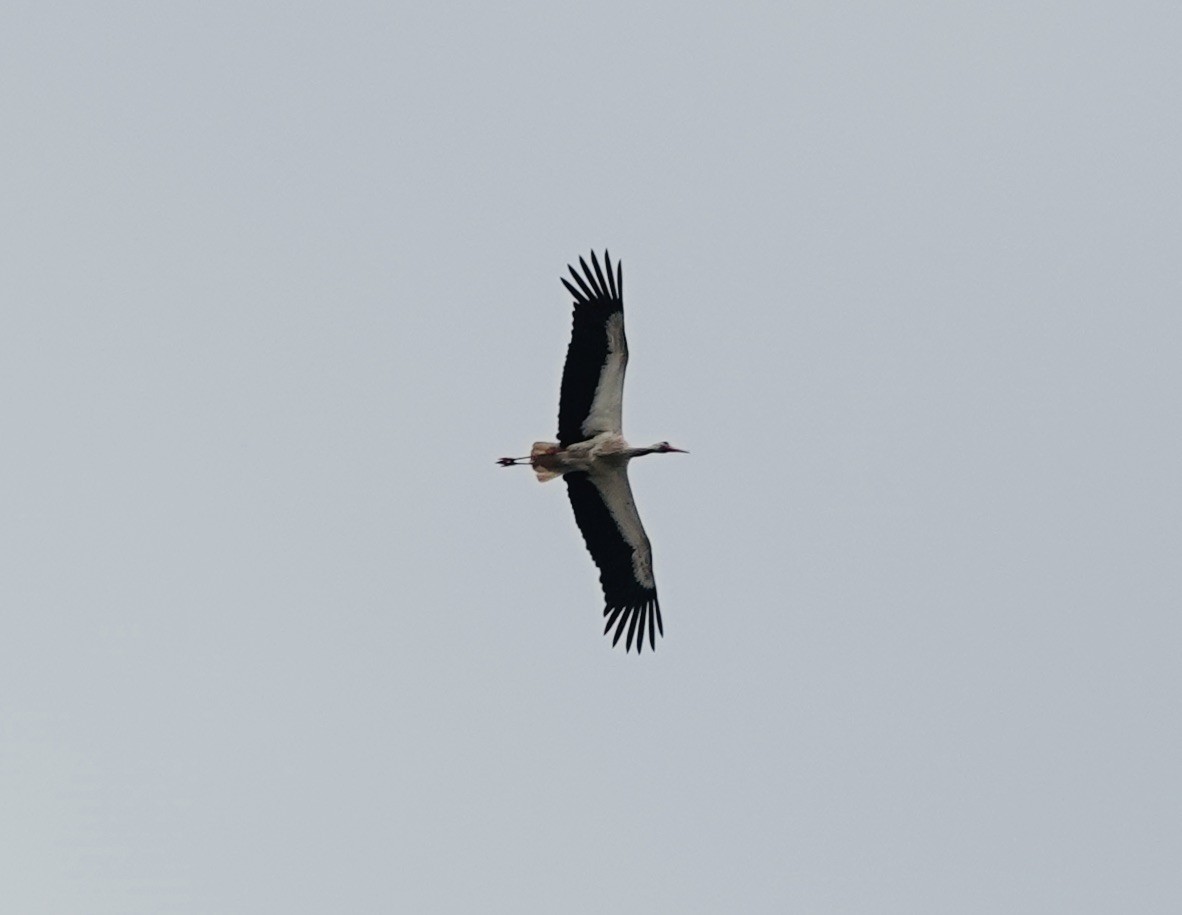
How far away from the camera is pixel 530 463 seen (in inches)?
1341

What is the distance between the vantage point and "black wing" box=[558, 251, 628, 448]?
1294 inches

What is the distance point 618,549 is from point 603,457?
1605 mm

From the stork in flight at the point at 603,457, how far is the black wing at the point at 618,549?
13mm

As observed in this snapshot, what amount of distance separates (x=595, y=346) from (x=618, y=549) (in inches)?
125

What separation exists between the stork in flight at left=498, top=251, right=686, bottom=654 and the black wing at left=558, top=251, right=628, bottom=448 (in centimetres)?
1

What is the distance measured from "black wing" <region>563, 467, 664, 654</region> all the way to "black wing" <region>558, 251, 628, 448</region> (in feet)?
3.94

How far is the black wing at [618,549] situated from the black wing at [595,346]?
3.94ft

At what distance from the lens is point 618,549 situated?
34.7 metres

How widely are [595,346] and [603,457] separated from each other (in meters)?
1.60

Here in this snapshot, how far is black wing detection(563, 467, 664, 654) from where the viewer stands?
112ft

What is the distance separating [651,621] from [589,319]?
4.59 m

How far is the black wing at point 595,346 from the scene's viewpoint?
32.9m

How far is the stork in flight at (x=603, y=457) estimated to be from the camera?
108 ft

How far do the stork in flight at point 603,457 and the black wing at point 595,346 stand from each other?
0.01m
